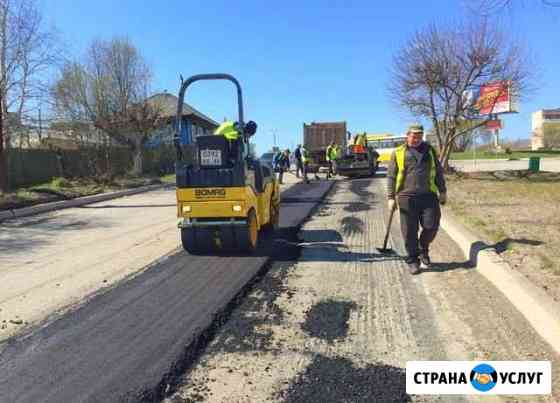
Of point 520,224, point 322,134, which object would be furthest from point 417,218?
point 322,134

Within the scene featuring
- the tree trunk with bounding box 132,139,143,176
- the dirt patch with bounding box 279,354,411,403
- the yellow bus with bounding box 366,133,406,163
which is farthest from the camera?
the yellow bus with bounding box 366,133,406,163

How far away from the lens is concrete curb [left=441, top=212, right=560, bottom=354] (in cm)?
400

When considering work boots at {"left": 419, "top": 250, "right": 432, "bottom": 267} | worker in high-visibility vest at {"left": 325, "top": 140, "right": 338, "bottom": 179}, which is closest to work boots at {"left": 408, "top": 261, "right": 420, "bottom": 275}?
work boots at {"left": 419, "top": 250, "right": 432, "bottom": 267}

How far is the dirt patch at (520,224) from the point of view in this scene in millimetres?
5568

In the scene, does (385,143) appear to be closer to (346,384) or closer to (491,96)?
(491,96)

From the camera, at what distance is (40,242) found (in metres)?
9.28

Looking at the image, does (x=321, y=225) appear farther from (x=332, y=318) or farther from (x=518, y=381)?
(x=518, y=381)

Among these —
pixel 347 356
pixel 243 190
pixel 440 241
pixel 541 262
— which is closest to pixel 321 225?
pixel 440 241

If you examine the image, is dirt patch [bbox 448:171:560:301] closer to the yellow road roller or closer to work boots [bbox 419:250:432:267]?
work boots [bbox 419:250:432:267]

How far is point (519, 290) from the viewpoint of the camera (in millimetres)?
4801

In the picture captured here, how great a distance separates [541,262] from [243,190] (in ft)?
12.9

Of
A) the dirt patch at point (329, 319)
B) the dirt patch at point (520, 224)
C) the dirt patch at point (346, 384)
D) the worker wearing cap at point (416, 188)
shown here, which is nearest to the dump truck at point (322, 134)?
the dirt patch at point (520, 224)

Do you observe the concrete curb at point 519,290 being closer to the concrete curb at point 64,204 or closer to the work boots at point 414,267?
the work boots at point 414,267

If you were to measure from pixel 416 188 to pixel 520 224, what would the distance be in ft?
11.1
